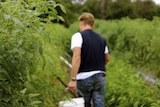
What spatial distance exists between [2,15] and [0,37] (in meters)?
0.19

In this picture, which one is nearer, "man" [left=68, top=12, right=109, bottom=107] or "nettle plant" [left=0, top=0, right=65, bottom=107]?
"nettle plant" [left=0, top=0, right=65, bottom=107]

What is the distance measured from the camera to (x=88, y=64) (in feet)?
18.1

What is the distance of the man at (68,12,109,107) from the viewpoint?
5.35 m

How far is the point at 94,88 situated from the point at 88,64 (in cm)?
38

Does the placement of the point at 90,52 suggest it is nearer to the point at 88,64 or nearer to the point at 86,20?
the point at 88,64

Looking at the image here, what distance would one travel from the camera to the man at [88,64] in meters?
5.35

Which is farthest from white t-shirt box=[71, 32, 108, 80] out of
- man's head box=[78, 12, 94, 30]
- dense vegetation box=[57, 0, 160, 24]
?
dense vegetation box=[57, 0, 160, 24]

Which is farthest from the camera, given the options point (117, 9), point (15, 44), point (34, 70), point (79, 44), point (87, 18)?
point (117, 9)

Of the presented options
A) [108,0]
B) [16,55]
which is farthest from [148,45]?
[108,0]

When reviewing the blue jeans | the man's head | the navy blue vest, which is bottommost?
the blue jeans

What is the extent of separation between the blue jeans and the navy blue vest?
0.49 feet

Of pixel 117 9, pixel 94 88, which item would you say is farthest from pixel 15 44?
pixel 117 9

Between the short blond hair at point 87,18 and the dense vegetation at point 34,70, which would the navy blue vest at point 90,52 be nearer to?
the short blond hair at point 87,18

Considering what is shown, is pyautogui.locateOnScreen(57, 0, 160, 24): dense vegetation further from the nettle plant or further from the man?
the nettle plant
